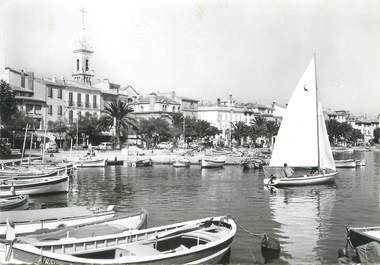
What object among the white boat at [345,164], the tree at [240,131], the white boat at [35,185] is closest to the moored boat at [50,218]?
the white boat at [35,185]

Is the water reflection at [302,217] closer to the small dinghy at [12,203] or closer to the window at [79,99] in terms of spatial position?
the small dinghy at [12,203]

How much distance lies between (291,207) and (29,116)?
59636 millimetres

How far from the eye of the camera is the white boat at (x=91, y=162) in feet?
224

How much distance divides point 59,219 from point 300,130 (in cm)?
3123

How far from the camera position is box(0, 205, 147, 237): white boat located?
19.4 meters

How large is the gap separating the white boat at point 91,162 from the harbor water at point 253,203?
39.4 ft

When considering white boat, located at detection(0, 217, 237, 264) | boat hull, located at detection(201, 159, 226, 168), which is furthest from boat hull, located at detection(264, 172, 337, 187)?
boat hull, located at detection(201, 159, 226, 168)

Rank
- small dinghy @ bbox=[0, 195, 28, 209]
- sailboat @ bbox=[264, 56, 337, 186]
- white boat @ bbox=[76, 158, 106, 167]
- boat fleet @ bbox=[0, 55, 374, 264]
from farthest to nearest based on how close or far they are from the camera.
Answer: white boat @ bbox=[76, 158, 106, 167] → sailboat @ bbox=[264, 56, 337, 186] → small dinghy @ bbox=[0, 195, 28, 209] → boat fleet @ bbox=[0, 55, 374, 264]

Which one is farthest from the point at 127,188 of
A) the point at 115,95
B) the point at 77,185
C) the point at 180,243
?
the point at 115,95

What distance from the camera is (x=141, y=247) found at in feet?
54.3

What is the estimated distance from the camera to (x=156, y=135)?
378 feet

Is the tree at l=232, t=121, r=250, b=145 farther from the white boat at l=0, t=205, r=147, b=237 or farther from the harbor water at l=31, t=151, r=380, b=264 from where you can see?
the white boat at l=0, t=205, r=147, b=237

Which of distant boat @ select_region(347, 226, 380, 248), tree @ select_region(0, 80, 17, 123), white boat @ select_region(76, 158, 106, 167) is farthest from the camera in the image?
white boat @ select_region(76, 158, 106, 167)

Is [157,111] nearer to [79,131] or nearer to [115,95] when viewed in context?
[115,95]
